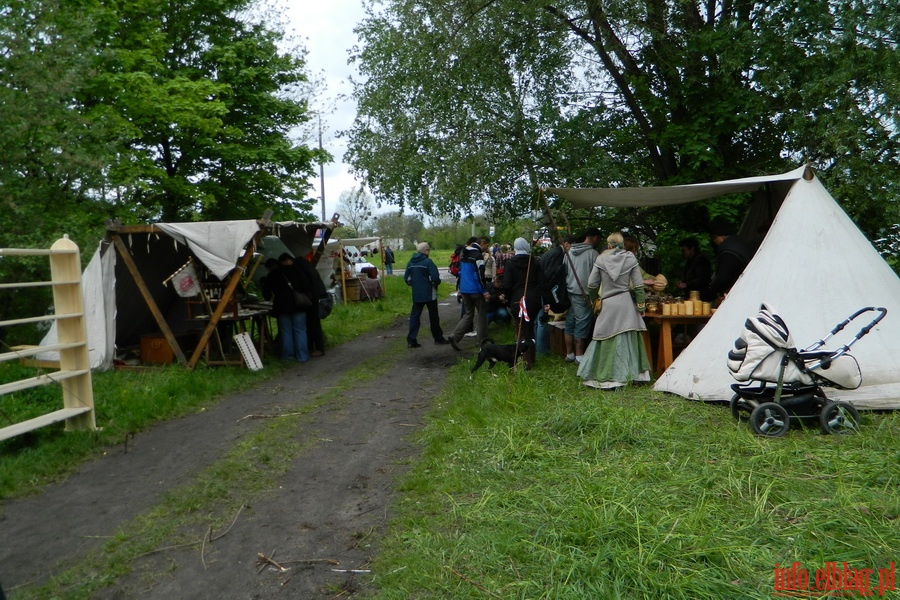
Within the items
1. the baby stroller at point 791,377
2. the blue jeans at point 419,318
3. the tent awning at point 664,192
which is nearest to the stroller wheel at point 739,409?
the baby stroller at point 791,377


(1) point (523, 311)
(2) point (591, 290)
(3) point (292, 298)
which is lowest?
(1) point (523, 311)

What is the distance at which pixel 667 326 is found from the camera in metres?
8.43

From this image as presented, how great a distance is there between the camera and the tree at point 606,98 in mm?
9609

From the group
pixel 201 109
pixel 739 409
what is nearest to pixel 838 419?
pixel 739 409

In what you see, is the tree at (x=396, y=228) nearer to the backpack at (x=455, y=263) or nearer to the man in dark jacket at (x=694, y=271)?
the backpack at (x=455, y=263)

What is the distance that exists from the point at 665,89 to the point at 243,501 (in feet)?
31.1

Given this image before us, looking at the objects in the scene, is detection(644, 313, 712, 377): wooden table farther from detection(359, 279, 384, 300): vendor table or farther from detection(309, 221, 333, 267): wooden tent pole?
detection(359, 279, 384, 300): vendor table

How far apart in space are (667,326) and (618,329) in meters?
0.75

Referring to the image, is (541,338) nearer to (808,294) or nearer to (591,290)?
(591,290)

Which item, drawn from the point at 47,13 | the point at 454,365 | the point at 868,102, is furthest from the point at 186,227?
the point at 868,102

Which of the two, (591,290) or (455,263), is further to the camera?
(455,263)

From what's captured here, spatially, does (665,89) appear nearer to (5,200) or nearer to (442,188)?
(442,188)

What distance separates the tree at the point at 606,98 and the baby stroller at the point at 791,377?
4135mm

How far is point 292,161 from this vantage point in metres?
21.2
